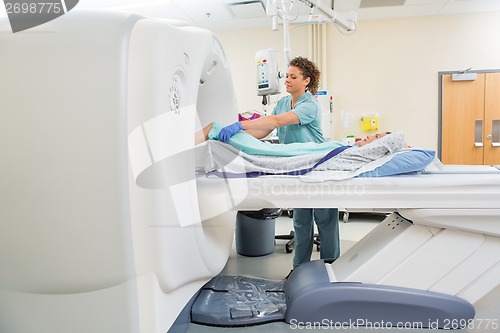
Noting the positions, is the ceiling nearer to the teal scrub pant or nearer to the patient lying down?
the teal scrub pant

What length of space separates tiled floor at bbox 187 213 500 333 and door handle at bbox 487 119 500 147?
180 centimetres

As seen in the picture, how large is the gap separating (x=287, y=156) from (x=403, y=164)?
489 mm

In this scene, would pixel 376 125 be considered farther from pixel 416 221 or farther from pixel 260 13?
pixel 416 221

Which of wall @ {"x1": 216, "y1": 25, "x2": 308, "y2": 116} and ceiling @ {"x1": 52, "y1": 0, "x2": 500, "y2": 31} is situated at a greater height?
ceiling @ {"x1": 52, "y1": 0, "x2": 500, "y2": 31}

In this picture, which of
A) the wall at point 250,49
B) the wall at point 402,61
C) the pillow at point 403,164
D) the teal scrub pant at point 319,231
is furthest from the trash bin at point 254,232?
the wall at point 402,61

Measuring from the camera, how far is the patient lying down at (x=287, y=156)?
158cm

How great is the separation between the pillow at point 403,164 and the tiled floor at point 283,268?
0.65 m

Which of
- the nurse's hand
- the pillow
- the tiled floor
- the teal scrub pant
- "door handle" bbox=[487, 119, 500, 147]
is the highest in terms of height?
the nurse's hand

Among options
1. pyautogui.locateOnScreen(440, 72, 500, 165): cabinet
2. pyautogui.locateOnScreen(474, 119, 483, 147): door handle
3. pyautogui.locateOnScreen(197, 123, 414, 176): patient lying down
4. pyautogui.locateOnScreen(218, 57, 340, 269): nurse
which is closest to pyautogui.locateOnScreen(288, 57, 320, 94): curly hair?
pyautogui.locateOnScreen(218, 57, 340, 269): nurse

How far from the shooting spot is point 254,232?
105 inches

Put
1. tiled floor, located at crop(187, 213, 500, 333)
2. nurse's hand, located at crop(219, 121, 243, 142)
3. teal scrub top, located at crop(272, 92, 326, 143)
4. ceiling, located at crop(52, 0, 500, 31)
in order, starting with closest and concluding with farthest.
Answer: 1. tiled floor, located at crop(187, 213, 500, 333)
2. nurse's hand, located at crop(219, 121, 243, 142)
3. teal scrub top, located at crop(272, 92, 326, 143)
4. ceiling, located at crop(52, 0, 500, 31)

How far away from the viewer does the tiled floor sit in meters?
Result: 1.55

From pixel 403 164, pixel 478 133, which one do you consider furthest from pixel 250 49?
pixel 403 164

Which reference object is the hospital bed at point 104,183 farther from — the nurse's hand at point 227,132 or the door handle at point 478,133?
the door handle at point 478,133
